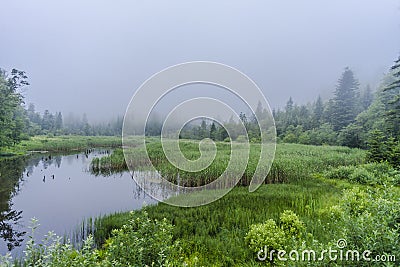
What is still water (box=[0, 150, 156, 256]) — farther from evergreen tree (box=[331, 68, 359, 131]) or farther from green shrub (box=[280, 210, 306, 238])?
evergreen tree (box=[331, 68, 359, 131])

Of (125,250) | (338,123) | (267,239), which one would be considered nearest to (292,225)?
(267,239)

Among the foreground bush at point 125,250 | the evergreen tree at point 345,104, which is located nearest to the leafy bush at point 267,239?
the foreground bush at point 125,250

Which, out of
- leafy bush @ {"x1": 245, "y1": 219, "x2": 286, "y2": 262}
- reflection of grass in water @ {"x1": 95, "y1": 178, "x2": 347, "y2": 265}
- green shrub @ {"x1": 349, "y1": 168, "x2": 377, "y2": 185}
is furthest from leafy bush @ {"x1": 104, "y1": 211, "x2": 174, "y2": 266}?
green shrub @ {"x1": 349, "y1": 168, "x2": 377, "y2": 185}

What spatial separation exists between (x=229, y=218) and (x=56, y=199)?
873 centimetres

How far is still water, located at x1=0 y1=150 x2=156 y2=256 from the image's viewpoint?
7.56 m

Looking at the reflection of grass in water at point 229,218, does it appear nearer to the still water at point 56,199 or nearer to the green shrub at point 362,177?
the still water at point 56,199

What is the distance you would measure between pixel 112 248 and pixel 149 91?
126 inches

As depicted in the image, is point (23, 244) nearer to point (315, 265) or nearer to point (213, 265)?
point (213, 265)

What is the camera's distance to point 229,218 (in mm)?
6770

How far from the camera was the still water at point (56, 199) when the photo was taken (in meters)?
7.56

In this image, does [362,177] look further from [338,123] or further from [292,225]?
[338,123]

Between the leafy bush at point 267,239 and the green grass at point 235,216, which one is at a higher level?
the leafy bush at point 267,239

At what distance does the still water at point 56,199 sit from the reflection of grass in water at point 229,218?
151 cm

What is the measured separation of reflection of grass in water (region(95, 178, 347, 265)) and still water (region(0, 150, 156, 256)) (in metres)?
1.51
